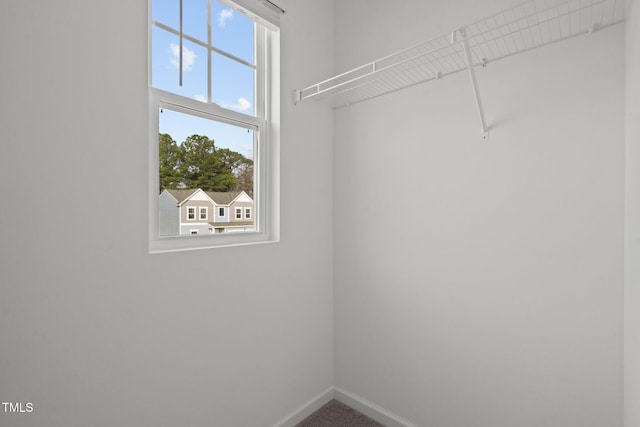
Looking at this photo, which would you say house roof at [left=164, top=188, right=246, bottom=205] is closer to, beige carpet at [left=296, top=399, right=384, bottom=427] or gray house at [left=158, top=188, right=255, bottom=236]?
gray house at [left=158, top=188, right=255, bottom=236]

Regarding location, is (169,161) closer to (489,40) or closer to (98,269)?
(98,269)

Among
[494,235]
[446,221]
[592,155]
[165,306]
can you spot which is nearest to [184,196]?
[165,306]

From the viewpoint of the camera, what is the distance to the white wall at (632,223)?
0.92 m

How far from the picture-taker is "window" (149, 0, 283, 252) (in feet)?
4.59

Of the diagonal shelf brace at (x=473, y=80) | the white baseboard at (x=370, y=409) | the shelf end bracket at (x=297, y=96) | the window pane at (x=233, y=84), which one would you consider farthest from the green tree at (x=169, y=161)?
the white baseboard at (x=370, y=409)

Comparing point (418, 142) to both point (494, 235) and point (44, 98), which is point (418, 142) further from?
point (44, 98)

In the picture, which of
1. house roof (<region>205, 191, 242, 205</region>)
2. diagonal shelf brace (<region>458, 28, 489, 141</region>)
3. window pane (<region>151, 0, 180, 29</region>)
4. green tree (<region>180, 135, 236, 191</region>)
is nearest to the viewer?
diagonal shelf brace (<region>458, 28, 489, 141</region>)

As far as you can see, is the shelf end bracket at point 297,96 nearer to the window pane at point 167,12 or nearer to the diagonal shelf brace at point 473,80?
the window pane at point 167,12

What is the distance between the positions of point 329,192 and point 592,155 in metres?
1.37

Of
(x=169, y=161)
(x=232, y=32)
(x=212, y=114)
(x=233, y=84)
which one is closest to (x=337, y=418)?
(x=169, y=161)

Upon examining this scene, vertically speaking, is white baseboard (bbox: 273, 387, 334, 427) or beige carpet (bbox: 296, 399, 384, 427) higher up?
white baseboard (bbox: 273, 387, 334, 427)

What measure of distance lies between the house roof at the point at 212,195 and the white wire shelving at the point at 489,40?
0.70 metres

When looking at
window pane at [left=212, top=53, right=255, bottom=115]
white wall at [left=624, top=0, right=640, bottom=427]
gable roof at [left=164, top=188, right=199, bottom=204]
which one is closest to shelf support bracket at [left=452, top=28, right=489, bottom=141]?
white wall at [left=624, top=0, right=640, bottom=427]

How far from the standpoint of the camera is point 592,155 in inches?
49.7
